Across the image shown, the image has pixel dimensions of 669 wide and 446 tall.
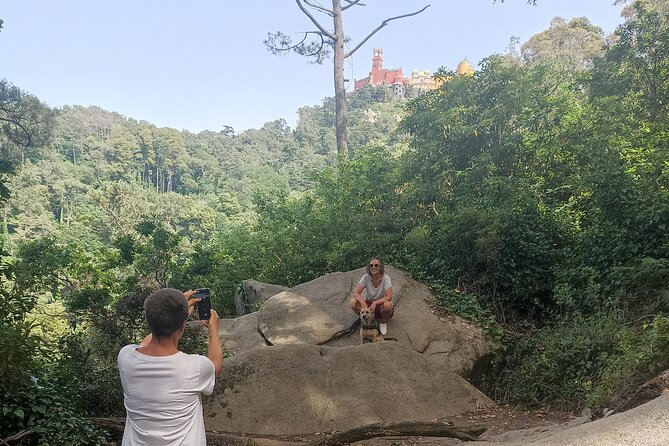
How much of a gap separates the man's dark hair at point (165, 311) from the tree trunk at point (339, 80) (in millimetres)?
16498

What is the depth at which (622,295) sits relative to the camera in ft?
25.8

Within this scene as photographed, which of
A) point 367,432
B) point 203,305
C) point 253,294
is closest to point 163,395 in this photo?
point 203,305

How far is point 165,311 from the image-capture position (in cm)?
227

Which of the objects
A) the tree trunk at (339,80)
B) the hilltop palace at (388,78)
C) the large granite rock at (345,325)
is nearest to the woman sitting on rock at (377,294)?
the large granite rock at (345,325)

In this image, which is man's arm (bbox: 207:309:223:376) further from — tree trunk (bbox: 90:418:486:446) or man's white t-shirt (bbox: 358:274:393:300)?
man's white t-shirt (bbox: 358:274:393:300)

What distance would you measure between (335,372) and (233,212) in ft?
104

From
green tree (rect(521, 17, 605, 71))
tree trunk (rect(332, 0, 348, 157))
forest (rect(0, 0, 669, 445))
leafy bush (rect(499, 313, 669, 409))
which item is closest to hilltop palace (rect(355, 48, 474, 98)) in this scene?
green tree (rect(521, 17, 605, 71))

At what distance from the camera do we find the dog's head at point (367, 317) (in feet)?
26.0

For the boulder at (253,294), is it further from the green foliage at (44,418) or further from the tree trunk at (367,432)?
the green foliage at (44,418)

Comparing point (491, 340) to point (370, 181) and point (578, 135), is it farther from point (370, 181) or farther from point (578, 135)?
point (370, 181)

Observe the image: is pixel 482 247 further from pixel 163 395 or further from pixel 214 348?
pixel 163 395

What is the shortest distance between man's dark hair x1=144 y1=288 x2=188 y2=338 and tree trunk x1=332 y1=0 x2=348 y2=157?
1650cm

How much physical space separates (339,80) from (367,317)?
13181 millimetres

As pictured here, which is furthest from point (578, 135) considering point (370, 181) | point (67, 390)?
point (67, 390)
